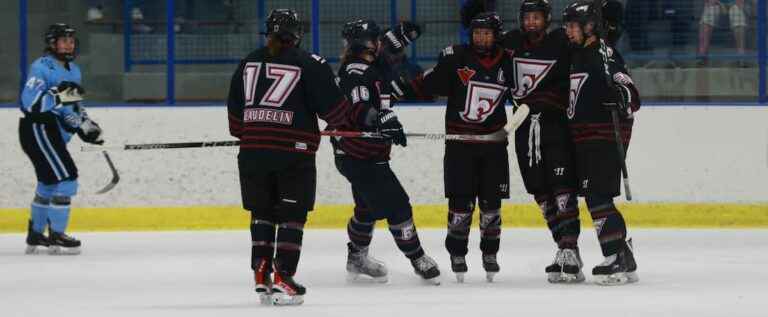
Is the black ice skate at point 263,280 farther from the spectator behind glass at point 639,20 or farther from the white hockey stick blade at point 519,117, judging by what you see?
the spectator behind glass at point 639,20

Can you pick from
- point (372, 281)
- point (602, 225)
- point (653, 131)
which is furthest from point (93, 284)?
point (653, 131)

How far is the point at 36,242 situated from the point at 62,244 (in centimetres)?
16

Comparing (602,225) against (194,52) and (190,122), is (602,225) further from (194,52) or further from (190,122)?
(194,52)

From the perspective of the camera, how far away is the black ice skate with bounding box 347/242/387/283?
7504 mm

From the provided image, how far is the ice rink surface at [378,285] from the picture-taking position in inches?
256

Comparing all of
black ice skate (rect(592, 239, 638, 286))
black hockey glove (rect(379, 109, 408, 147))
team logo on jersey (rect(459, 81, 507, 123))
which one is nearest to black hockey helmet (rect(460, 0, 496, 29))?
team logo on jersey (rect(459, 81, 507, 123))

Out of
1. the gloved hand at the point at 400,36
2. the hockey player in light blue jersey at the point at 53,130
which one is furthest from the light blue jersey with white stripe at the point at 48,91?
the gloved hand at the point at 400,36

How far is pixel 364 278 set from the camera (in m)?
7.60

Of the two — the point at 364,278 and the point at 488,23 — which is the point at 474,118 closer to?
the point at 488,23

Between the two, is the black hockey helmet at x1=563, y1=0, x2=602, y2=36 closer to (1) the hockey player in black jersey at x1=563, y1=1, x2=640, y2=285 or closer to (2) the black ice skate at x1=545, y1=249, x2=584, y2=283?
(1) the hockey player in black jersey at x1=563, y1=1, x2=640, y2=285

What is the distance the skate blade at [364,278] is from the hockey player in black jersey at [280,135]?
981mm

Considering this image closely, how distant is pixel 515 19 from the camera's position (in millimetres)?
11438

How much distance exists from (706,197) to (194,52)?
150 inches

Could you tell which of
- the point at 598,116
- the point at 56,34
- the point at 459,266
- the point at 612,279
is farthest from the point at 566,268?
the point at 56,34
